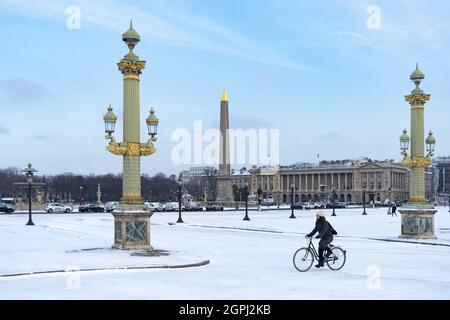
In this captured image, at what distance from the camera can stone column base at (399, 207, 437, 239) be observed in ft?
91.5

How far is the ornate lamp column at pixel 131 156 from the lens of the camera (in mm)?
21266

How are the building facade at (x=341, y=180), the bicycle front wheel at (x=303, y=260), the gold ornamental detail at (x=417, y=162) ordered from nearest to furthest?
1. the bicycle front wheel at (x=303, y=260)
2. the gold ornamental detail at (x=417, y=162)
3. the building facade at (x=341, y=180)

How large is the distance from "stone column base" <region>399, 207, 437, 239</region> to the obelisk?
224ft

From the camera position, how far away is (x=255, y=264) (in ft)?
59.4

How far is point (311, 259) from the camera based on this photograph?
16.7m

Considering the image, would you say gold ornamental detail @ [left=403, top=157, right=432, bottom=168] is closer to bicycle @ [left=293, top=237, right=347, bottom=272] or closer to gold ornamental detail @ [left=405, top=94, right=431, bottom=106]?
gold ornamental detail @ [left=405, top=94, right=431, bottom=106]

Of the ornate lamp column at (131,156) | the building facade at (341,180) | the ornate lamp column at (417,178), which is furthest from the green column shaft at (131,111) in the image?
the building facade at (341,180)

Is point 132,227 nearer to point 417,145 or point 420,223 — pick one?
point 420,223

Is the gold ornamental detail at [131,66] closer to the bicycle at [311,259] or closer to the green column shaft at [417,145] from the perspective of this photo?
the bicycle at [311,259]

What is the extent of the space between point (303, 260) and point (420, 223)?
518 inches

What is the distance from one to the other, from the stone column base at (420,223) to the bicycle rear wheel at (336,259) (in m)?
11.9

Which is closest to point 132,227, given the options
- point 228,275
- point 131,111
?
point 131,111
